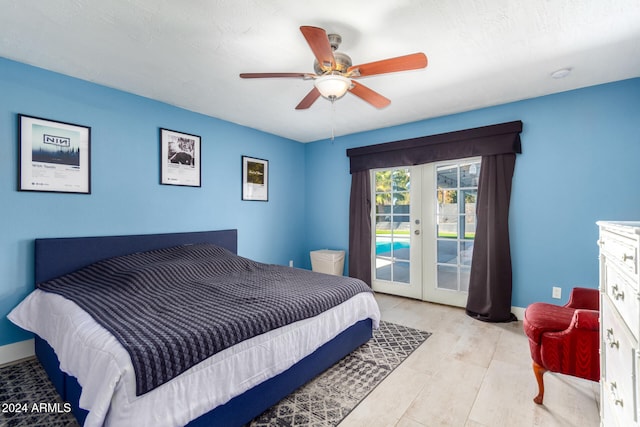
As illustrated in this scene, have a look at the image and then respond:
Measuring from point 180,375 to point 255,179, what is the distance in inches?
124

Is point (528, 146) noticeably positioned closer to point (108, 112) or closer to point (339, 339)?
point (339, 339)

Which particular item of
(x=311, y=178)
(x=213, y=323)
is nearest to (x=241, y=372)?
(x=213, y=323)

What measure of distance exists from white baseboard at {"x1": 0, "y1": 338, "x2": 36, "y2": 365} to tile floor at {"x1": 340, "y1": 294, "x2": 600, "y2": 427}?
261 cm

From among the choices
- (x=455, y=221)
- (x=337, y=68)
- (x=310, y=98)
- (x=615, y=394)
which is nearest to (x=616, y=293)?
(x=615, y=394)

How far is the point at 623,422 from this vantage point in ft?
3.45

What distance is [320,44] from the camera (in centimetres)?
163

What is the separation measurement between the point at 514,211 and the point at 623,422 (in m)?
2.54

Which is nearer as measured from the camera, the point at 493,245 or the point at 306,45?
the point at 306,45

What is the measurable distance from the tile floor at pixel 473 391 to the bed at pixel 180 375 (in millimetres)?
433

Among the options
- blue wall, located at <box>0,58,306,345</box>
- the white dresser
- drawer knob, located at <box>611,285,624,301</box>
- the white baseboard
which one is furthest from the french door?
the white baseboard

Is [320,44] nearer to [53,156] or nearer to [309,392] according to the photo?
[309,392]

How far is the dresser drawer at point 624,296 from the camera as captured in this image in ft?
2.91

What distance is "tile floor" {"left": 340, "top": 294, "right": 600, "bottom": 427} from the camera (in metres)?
1.73

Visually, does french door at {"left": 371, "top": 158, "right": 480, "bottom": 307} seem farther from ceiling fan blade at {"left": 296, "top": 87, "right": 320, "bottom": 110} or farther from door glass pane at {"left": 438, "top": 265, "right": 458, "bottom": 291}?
ceiling fan blade at {"left": 296, "top": 87, "right": 320, "bottom": 110}
